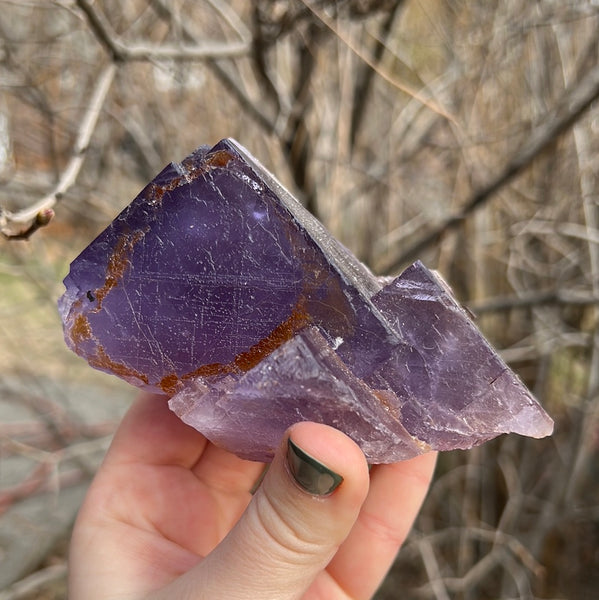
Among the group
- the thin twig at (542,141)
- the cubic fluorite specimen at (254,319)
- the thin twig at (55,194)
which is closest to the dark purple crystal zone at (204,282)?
the cubic fluorite specimen at (254,319)

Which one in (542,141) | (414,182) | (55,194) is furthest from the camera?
(414,182)

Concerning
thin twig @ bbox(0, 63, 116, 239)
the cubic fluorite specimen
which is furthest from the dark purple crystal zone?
thin twig @ bbox(0, 63, 116, 239)

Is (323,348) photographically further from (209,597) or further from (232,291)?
(209,597)

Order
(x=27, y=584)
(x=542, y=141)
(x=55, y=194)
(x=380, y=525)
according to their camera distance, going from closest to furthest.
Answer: (x=55, y=194) < (x=380, y=525) < (x=542, y=141) < (x=27, y=584)

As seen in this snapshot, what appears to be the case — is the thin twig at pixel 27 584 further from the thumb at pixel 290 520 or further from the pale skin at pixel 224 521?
the thumb at pixel 290 520

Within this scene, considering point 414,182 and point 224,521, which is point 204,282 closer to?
point 224,521

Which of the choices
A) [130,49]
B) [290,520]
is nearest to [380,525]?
[290,520]
